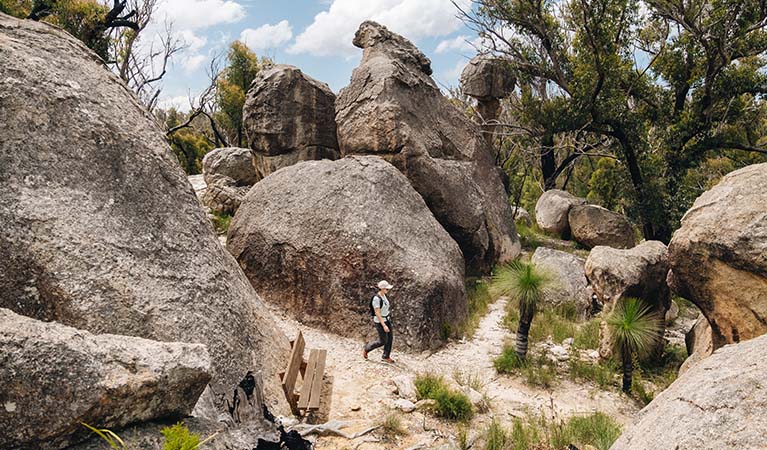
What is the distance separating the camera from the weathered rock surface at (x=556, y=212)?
23219 mm

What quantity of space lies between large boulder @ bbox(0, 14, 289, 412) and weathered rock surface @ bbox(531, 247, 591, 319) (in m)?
7.64

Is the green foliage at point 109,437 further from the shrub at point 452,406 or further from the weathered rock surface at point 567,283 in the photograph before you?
the weathered rock surface at point 567,283

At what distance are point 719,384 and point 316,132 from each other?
16.1 metres

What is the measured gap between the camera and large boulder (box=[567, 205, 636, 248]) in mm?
20766

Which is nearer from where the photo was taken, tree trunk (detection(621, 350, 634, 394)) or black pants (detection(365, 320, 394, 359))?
tree trunk (detection(621, 350, 634, 394))

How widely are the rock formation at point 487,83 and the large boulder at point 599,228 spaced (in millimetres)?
5135

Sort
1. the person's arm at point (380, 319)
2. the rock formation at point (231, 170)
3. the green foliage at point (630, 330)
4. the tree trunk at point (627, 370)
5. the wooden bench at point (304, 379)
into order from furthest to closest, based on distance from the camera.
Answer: the rock formation at point (231, 170)
the person's arm at point (380, 319)
the tree trunk at point (627, 370)
the green foliage at point (630, 330)
the wooden bench at point (304, 379)

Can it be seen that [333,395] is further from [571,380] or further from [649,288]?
[649,288]

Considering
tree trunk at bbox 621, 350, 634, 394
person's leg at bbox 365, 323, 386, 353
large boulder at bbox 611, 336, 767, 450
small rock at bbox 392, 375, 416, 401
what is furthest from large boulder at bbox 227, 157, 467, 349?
large boulder at bbox 611, 336, 767, 450

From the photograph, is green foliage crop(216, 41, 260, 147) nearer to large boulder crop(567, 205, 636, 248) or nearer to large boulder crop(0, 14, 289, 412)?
large boulder crop(567, 205, 636, 248)

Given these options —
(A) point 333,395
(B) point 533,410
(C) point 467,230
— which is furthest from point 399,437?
(C) point 467,230

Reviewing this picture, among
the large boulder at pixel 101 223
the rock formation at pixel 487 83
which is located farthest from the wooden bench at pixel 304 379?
the rock formation at pixel 487 83

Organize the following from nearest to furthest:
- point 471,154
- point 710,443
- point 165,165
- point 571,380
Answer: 1. point 710,443
2. point 165,165
3. point 571,380
4. point 471,154

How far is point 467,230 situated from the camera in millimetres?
16281
